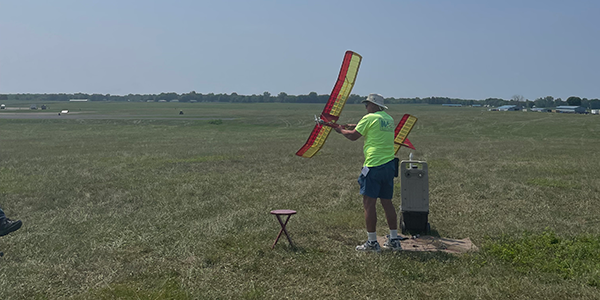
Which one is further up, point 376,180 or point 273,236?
point 376,180

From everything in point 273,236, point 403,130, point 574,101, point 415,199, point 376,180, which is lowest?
point 574,101

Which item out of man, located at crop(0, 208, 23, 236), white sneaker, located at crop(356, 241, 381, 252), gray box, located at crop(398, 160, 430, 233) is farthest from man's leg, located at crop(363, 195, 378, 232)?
man, located at crop(0, 208, 23, 236)

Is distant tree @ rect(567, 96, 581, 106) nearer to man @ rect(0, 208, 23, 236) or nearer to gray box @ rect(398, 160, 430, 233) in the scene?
gray box @ rect(398, 160, 430, 233)

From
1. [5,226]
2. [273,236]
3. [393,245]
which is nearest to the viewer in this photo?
[5,226]

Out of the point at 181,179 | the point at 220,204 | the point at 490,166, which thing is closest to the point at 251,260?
the point at 220,204

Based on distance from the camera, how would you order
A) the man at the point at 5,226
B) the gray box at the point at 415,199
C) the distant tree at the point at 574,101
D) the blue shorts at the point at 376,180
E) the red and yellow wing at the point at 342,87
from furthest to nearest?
the distant tree at the point at 574,101, the gray box at the point at 415,199, the red and yellow wing at the point at 342,87, the blue shorts at the point at 376,180, the man at the point at 5,226

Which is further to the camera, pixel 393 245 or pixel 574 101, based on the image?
pixel 574 101

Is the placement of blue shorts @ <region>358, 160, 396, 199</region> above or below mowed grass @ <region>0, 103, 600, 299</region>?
above

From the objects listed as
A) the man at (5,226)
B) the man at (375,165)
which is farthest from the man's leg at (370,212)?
the man at (5,226)

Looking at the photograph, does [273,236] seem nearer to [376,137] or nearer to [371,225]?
[371,225]

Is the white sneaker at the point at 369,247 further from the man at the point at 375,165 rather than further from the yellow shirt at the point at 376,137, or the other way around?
the yellow shirt at the point at 376,137

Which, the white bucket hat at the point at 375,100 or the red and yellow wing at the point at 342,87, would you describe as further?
the red and yellow wing at the point at 342,87

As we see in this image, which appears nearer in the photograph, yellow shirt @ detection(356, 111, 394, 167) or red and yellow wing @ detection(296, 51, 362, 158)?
yellow shirt @ detection(356, 111, 394, 167)

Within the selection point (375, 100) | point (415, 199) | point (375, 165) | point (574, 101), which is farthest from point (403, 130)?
point (574, 101)
